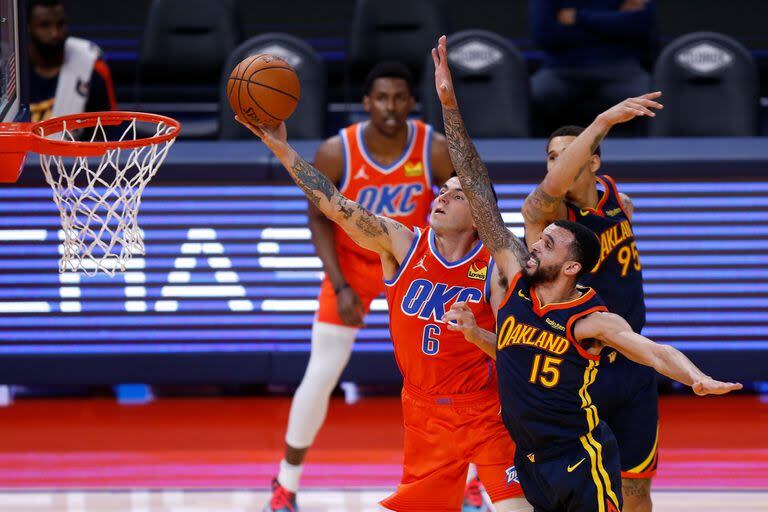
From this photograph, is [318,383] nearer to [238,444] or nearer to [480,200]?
[238,444]

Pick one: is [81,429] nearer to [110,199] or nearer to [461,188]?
[110,199]

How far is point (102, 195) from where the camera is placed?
253 inches

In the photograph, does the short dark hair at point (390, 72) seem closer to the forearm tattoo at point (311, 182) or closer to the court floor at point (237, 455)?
the forearm tattoo at point (311, 182)

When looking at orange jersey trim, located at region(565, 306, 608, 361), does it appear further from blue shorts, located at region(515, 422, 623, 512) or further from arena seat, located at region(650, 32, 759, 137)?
arena seat, located at region(650, 32, 759, 137)

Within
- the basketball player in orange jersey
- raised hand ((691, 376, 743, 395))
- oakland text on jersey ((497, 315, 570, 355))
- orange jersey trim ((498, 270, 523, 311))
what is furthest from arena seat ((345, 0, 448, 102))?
raised hand ((691, 376, 743, 395))

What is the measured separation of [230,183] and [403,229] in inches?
101

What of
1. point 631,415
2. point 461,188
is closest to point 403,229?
point 461,188

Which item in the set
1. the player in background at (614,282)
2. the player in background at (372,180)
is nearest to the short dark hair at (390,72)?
the player in background at (372,180)

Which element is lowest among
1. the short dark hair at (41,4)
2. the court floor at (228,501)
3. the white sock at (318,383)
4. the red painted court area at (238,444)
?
the red painted court area at (238,444)

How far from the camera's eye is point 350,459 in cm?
651

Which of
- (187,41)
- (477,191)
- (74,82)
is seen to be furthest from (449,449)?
(187,41)

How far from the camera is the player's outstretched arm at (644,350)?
3781 mm

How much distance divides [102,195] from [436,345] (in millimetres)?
2461

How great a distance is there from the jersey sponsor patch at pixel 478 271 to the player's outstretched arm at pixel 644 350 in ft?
1.99
